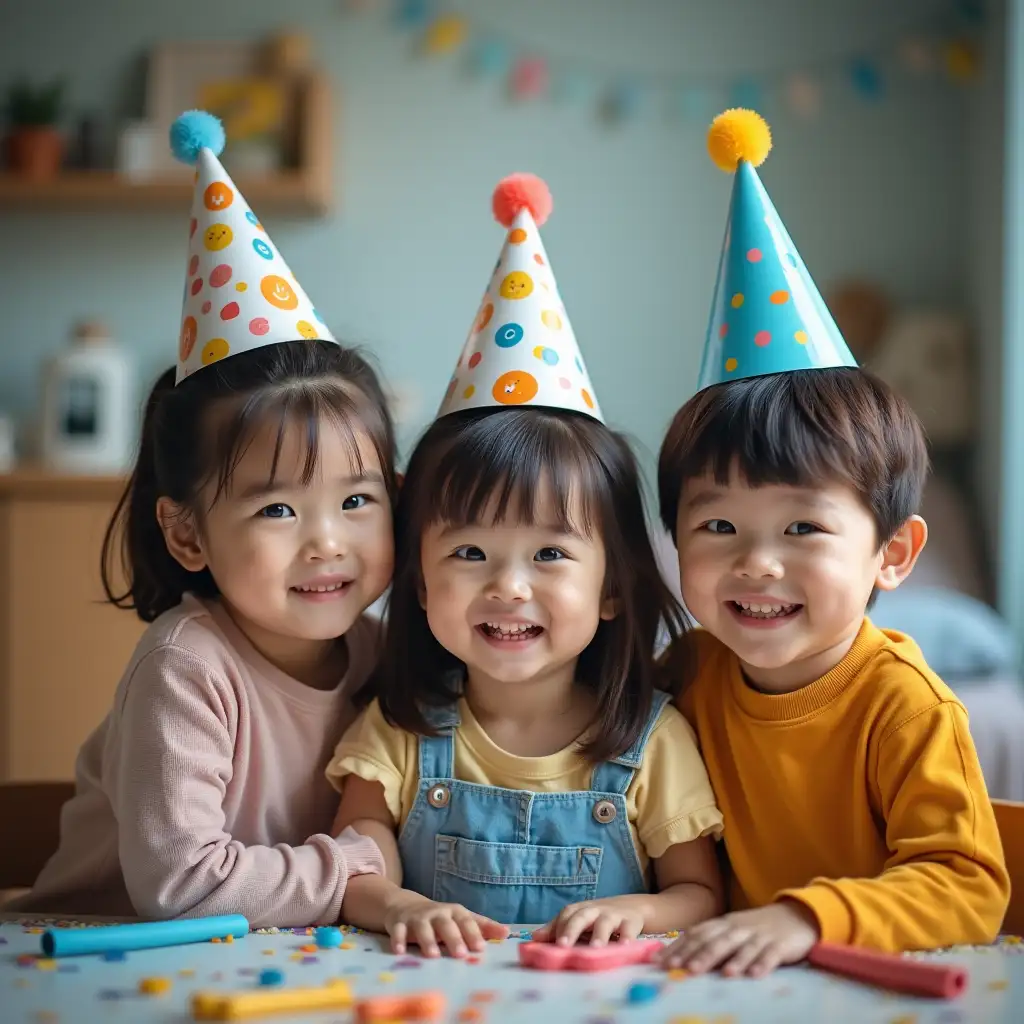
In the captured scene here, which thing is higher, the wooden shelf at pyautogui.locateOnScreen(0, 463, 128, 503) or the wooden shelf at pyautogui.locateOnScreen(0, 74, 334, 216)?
the wooden shelf at pyautogui.locateOnScreen(0, 74, 334, 216)

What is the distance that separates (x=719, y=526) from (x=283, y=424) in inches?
15.6

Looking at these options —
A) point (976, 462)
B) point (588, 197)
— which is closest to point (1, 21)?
point (588, 197)

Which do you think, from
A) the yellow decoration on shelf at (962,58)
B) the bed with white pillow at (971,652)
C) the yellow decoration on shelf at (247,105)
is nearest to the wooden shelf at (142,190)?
the yellow decoration on shelf at (247,105)

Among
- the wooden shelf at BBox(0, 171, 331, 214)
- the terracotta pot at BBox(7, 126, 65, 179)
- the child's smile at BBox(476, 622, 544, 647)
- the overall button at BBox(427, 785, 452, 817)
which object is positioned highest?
the terracotta pot at BBox(7, 126, 65, 179)

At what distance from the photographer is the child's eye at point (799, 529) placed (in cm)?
105

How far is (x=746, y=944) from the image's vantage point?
0.85 meters

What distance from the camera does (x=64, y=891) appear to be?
123cm

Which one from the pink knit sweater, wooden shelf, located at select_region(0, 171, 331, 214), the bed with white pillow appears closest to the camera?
the pink knit sweater

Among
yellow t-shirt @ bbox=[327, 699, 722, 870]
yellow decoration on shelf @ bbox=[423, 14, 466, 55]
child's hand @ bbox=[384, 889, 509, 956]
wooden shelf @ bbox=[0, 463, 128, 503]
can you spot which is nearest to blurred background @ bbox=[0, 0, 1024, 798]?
yellow decoration on shelf @ bbox=[423, 14, 466, 55]

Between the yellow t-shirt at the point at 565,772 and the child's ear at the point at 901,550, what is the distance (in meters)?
0.22

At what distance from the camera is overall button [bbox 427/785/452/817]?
1.12 meters

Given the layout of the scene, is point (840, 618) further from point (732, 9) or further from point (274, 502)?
point (732, 9)

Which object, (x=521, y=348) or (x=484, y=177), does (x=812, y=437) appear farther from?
(x=484, y=177)

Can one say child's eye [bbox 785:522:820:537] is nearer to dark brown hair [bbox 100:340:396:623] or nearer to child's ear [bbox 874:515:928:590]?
child's ear [bbox 874:515:928:590]
